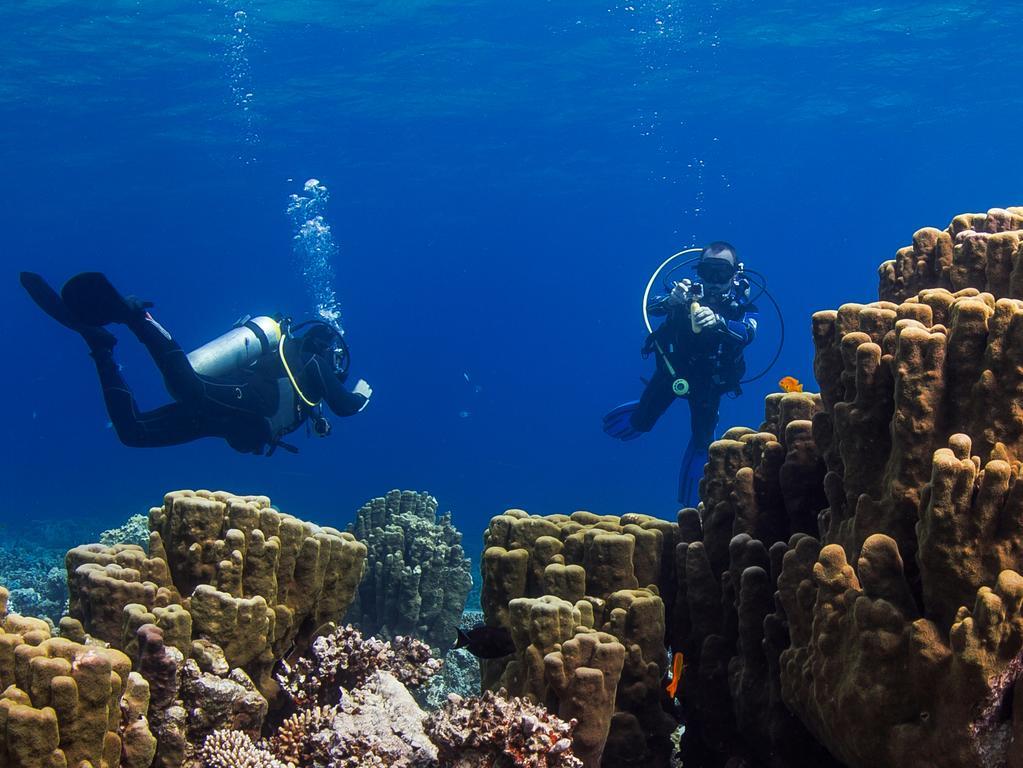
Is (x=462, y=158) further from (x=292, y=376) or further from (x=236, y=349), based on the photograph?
(x=292, y=376)

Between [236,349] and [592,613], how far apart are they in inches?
349

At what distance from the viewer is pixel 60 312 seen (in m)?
10.5

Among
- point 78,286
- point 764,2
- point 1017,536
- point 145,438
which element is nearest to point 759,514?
point 1017,536

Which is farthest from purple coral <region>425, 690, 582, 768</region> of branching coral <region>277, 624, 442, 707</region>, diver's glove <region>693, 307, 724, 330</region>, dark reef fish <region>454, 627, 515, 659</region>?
diver's glove <region>693, 307, 724, 330</region>

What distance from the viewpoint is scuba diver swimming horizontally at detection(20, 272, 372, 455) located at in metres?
10.5

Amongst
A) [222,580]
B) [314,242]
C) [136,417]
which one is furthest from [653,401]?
[314,242]

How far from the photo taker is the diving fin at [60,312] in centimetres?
1040

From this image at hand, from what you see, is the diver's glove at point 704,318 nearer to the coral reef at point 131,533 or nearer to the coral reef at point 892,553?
the coral reef at point 892,553

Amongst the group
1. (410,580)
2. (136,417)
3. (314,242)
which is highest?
(314,242)

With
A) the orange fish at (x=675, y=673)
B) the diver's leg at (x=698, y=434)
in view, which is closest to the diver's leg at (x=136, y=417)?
the diver's leg at (x=698, y=434)

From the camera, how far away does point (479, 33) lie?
29.5 m

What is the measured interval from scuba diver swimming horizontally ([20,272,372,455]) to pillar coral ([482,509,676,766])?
7.08 meters

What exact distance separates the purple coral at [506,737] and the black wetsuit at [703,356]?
8.28 metres

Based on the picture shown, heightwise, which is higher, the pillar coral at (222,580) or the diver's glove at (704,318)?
the diver's glove at (704,318)
